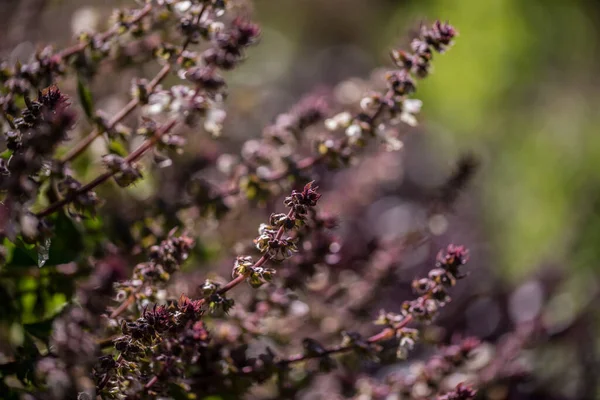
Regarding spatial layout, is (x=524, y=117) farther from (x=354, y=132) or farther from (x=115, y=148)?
(x=115, y=148)

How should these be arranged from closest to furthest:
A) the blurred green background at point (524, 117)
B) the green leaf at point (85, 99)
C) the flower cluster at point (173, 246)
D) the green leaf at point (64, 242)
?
the flower cluster at point (173, 246)
the green leaf at point (64, 242)
the green leaf at point (85, 99)
the blurred green background at point (524, 117)

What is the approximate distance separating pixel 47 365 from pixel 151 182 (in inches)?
27.0

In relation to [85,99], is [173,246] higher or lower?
lower

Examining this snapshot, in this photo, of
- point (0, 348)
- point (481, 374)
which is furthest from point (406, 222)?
point (0, 348)

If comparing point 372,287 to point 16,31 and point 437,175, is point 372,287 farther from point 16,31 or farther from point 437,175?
point 437,175

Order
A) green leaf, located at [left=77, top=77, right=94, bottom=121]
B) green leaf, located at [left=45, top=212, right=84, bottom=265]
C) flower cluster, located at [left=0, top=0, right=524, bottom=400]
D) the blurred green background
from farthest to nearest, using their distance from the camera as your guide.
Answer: the blurred green background → green leaf, located at [left=77, top=77, right=94, bottom=121] → green leaf, located at [left=45, top=212, right=84, bottom=265] → flower cluster, located at [left=0, top=0, right=524, bottom=400]

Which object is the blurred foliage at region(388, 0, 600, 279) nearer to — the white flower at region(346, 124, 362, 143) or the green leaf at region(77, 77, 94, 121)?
the white flower at region(346, 124, 362, 143)

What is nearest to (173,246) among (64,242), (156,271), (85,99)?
(156,271)

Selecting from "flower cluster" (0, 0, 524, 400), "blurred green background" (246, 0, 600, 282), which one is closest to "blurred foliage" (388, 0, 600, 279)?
"blurred green background" (246, 0, 600, 282)

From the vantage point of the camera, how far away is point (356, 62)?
15.4 ft

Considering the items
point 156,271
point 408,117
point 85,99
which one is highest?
point 85,99

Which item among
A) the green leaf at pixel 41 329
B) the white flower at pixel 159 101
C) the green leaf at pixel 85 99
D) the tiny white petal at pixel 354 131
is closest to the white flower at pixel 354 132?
the tiny white petal at pixel 354 131

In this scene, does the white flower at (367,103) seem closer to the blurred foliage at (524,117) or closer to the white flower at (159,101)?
the white flower at (159,101)

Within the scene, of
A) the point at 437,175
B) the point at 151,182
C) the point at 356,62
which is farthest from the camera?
the point at 356,62
